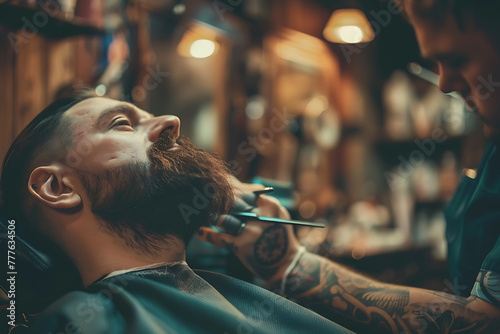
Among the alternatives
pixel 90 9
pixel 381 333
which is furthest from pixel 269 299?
pixel 90 9

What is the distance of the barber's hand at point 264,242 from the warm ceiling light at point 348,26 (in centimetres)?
230

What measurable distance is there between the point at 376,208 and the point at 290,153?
3.52 ft

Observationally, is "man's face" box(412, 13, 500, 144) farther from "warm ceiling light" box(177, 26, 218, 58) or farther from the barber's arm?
"warm ceiling light" box(177, 26, 218, 58)

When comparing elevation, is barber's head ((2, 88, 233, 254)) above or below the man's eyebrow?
below

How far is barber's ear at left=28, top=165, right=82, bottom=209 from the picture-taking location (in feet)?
3.39

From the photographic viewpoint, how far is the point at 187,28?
2516mm

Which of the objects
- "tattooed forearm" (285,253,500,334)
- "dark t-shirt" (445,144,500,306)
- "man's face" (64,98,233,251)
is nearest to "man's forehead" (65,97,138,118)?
"man's face" (64,98,233,251)

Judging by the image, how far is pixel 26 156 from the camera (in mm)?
1074

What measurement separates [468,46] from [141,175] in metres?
0.91

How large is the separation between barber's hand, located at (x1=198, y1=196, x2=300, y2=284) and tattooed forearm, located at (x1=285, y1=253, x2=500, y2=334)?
58 mm

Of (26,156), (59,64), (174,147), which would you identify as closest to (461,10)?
(174,147)

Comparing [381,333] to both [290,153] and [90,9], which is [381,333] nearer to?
[90,9]

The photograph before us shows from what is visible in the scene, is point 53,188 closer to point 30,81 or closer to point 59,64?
point 30,81

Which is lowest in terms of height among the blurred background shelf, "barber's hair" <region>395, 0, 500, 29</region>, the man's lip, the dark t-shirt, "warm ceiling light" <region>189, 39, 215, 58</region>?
the dark t-shirt
